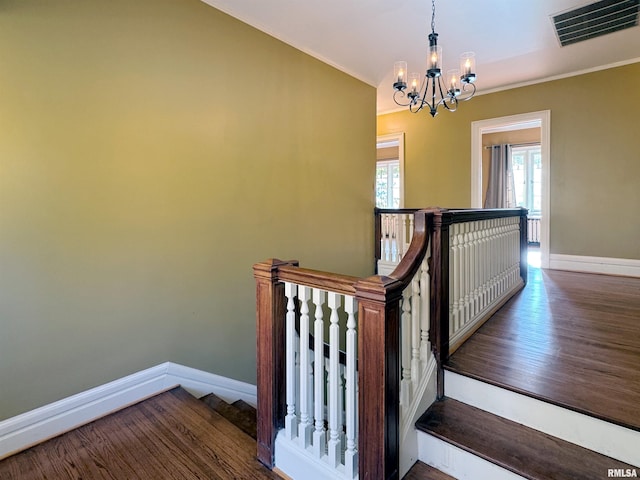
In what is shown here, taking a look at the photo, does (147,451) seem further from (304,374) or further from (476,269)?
(476,269)

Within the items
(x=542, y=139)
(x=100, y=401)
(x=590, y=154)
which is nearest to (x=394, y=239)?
(x=542, y=139)

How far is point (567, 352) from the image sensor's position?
199 cm

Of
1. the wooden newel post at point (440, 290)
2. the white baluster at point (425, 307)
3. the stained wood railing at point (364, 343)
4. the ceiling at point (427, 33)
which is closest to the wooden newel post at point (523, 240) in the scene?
the stained wood railing at point (364, 343)

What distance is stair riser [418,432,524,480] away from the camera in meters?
1.37

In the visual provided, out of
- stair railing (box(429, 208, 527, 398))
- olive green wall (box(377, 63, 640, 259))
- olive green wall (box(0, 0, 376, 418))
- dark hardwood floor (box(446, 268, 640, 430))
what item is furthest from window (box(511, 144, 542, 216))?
olive green wall (box(0, 0, 376, 418))

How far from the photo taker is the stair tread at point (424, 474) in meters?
1.49

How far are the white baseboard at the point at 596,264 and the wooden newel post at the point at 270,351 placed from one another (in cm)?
466

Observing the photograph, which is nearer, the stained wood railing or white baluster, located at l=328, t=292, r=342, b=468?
the stained wood railing

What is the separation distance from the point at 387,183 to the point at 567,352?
708cm

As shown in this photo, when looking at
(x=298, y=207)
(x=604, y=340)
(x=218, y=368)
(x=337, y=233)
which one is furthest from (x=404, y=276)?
(x=337, y=233)

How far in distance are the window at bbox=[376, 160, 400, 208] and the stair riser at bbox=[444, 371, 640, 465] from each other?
6.74 metres

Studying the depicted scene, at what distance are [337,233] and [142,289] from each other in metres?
2.34

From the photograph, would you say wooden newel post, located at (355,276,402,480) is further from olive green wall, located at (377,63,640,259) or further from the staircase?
olive green wall, located at (377,63,640,259)

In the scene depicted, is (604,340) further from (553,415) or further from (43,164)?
(43,164)
